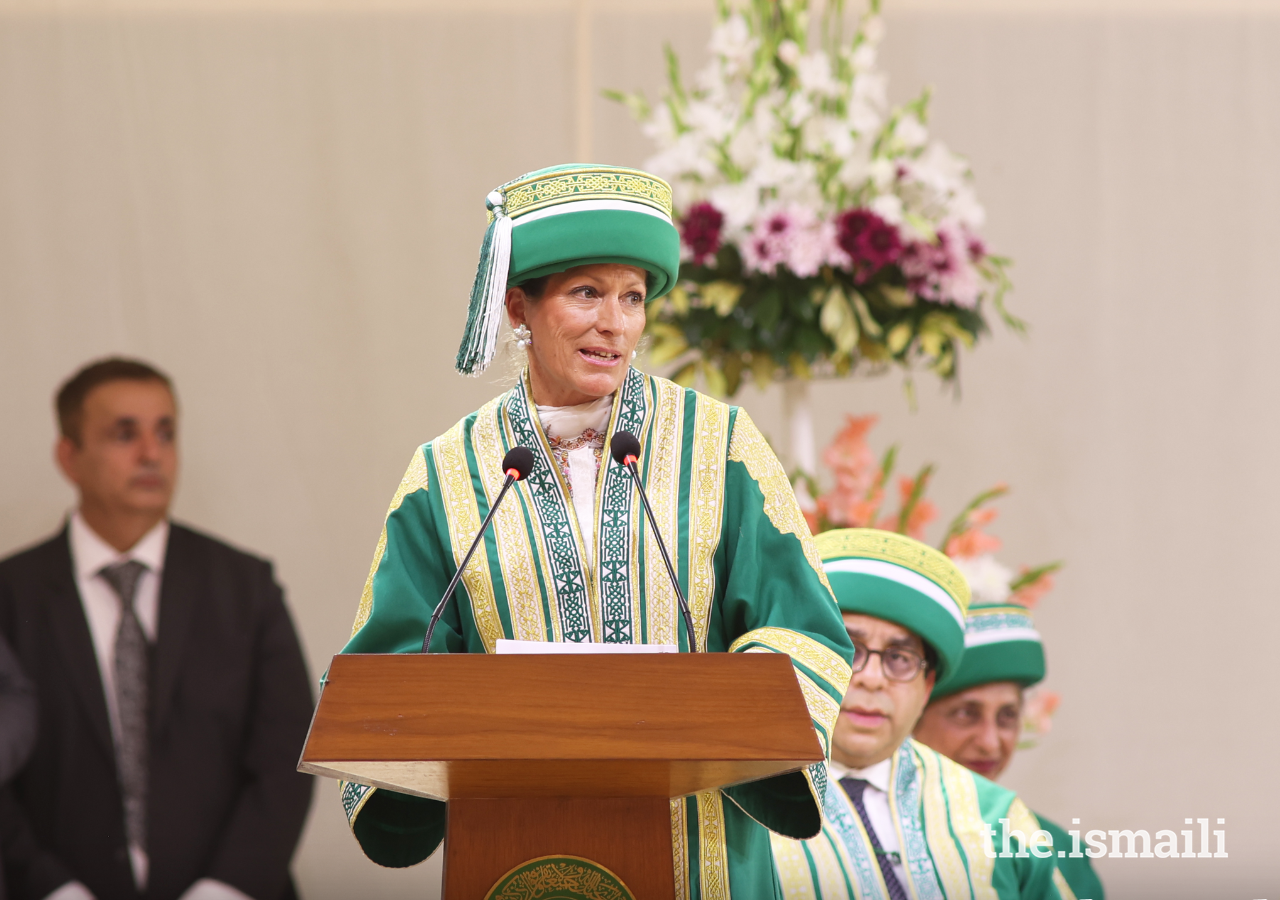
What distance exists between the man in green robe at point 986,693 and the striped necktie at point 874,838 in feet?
2.43

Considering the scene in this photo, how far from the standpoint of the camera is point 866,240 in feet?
12.3

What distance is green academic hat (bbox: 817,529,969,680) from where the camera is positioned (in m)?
2.91

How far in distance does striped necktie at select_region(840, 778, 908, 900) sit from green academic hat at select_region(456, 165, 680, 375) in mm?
1237

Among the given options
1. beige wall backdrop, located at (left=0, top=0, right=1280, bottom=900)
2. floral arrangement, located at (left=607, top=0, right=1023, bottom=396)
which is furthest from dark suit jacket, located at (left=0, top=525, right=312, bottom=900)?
floral arrangement, located at (left=607, top=0, right=1023, bottom=396)

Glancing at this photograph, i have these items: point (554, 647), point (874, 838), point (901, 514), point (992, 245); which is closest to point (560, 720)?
point (554, 647)

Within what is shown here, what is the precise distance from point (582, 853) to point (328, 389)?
372 centimetres

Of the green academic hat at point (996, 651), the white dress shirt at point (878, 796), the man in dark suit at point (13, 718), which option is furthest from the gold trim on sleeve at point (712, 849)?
the man in dark suit at point (13, 718)

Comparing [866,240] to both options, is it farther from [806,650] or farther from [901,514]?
[806,650]

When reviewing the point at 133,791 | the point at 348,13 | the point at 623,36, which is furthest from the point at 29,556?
the point at 623,36

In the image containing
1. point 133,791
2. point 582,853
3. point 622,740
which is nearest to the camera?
point 622,740

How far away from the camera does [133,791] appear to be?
4.44 meters

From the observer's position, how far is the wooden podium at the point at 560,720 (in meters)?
1.52

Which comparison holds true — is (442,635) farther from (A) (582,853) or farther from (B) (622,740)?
(B) (622,740)

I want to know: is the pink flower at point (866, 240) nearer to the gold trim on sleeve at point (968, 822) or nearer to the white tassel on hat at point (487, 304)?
the gold trim on sleeve at point (968, 822)
